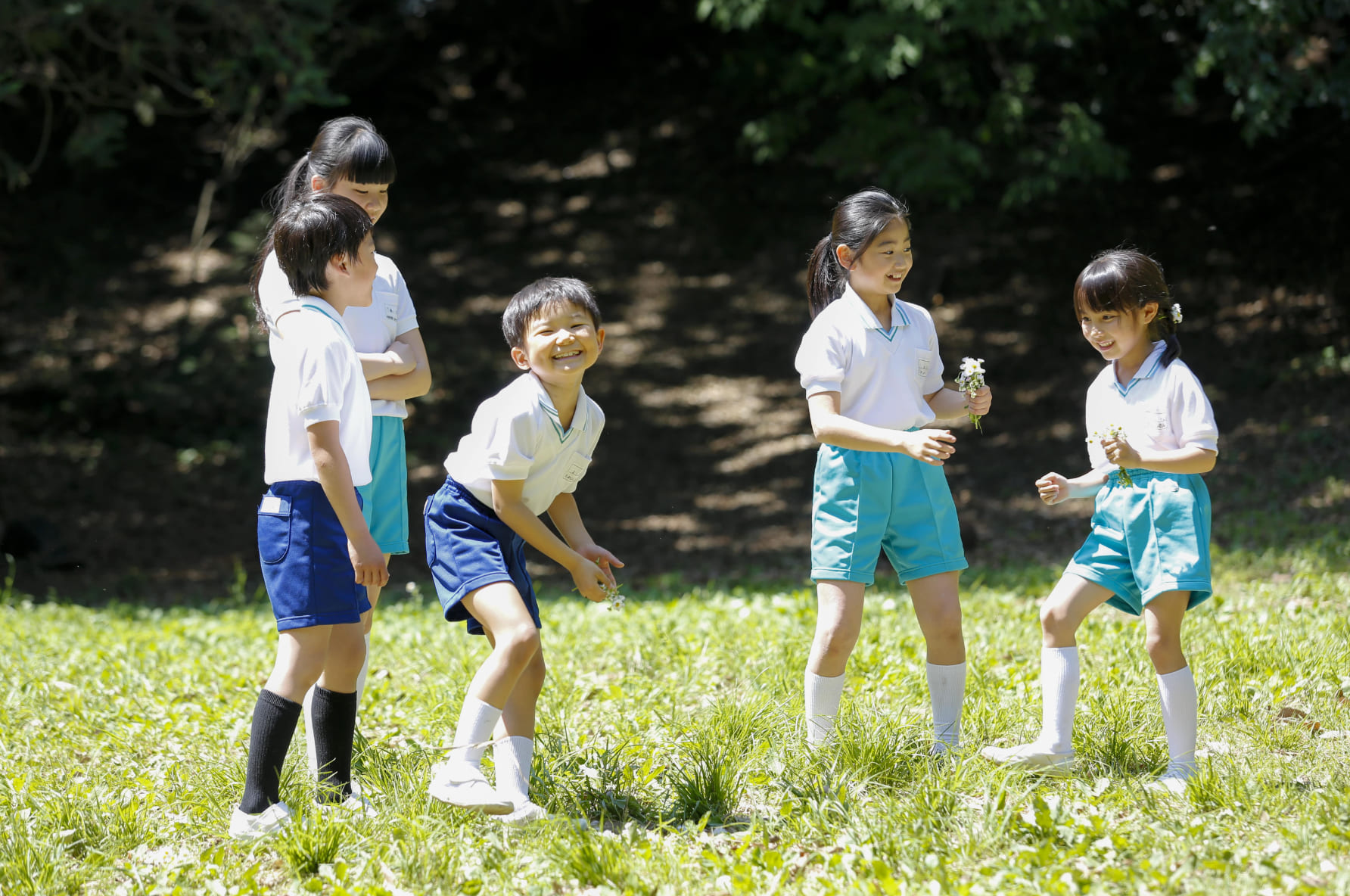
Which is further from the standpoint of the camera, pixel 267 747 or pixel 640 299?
pixel 640 299

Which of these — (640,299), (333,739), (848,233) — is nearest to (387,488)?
(333,739)

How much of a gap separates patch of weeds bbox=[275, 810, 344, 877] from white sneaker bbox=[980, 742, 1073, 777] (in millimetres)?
1759

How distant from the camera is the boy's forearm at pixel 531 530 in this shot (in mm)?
2916

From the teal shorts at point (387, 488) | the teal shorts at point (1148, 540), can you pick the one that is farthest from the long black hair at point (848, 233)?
the teal shorts at point (387, 488)

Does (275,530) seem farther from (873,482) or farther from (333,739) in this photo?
(873,482)

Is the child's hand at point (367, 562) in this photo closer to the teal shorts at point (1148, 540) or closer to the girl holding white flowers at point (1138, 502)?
the girl holding white flowers at point (1138, 502)

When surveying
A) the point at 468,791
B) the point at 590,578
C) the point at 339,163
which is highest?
the point at 339,163

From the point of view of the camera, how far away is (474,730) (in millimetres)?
2855

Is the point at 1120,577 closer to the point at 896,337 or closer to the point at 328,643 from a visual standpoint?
the point at 896,337

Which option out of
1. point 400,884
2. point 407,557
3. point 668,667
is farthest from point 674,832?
point 407,557

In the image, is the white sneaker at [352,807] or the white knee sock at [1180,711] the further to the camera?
the white knee sock at [1180,711]

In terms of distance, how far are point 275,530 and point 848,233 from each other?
179 cm

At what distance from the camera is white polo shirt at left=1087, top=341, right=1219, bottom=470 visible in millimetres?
3092

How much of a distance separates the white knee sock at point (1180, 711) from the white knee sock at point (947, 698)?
0.54m
